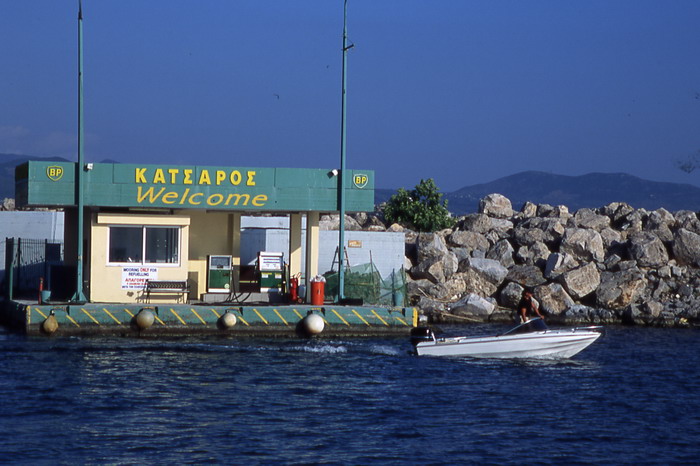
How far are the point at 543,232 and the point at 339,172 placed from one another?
19.0 metres

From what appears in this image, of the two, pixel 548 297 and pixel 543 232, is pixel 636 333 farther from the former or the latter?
pixel 543 232

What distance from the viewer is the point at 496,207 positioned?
5847cm

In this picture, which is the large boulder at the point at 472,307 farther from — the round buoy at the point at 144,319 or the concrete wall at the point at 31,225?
the concrete wall at the point at 31,225

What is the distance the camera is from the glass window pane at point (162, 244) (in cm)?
3325

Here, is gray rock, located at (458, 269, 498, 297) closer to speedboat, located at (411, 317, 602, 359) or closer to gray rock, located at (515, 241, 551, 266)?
gray rock, located at (515, 241, 551, 266)

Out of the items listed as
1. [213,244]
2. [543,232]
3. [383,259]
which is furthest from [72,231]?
[543,232]

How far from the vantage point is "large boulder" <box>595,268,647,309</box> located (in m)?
42.9

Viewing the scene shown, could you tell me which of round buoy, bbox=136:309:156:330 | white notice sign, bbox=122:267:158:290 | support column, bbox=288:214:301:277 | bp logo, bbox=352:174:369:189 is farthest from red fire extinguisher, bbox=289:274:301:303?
round buoy, bbox=136:309:156:330

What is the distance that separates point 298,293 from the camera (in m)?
35.1

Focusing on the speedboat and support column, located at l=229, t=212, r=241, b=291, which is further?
support column, located at l=229, t=212, r=241, b=291

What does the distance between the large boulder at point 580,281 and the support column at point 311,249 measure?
13.8 metres

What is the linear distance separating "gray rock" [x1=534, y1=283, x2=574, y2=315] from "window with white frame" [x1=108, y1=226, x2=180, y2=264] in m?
17.2

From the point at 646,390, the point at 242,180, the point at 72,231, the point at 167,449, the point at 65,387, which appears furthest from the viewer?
the point at 72,231

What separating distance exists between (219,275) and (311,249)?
3.43m
